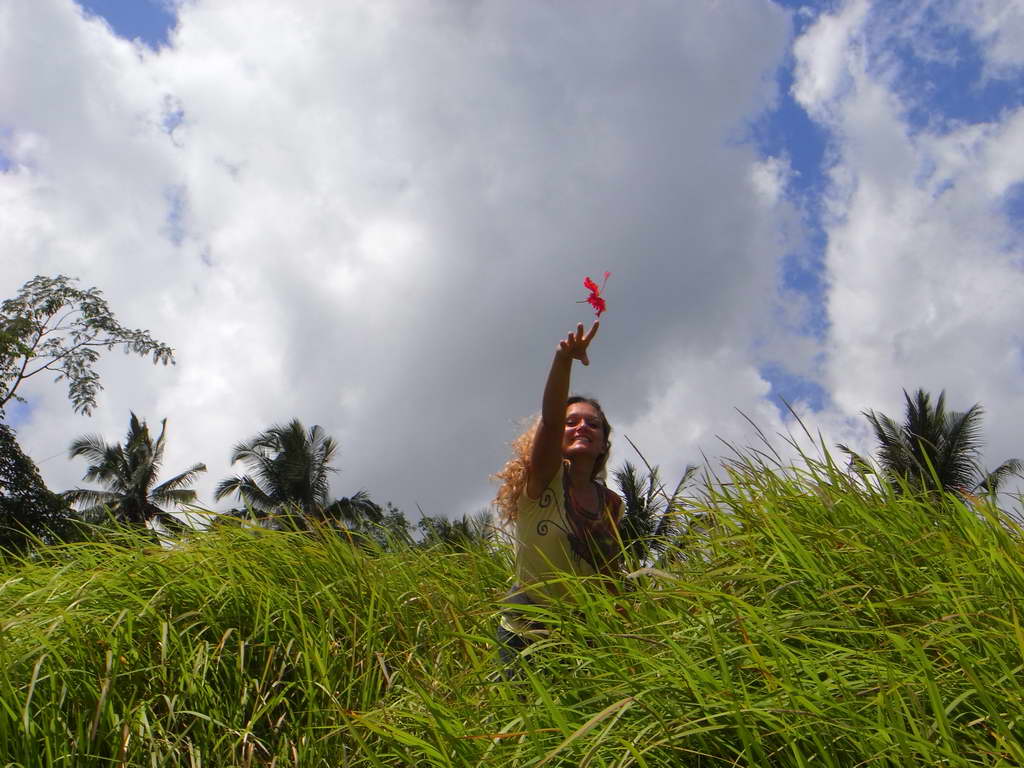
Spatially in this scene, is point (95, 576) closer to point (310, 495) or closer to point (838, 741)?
point (838, 741)

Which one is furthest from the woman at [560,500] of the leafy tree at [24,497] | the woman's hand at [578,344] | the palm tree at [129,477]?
the palm tree at [129,477]

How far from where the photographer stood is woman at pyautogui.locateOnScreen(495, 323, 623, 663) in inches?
112

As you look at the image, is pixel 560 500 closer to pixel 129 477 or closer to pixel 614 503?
pixel 614 503

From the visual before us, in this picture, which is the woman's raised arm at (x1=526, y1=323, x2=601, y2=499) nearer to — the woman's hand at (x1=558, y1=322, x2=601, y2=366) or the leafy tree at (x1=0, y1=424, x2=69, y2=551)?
the woman's hand at (x1=558, y1=322, x2=601, y2=366)

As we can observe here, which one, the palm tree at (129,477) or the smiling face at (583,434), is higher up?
the palm tree at (129,477)

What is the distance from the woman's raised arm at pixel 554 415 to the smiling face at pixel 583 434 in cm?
15

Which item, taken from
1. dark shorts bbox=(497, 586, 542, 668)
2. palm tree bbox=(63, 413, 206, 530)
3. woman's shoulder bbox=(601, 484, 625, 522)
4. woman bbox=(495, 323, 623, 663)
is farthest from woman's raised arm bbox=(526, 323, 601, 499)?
palm tree bbox=(63, 413, 206, 530)

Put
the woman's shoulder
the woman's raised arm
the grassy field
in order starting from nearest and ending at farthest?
the grassy field → the woman's raised arm → the woman's shoulder

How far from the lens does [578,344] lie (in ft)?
10.0

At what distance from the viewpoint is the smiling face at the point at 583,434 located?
3229mm

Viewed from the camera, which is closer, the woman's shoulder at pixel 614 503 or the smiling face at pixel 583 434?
the woman's shoulder at pixel 614 503

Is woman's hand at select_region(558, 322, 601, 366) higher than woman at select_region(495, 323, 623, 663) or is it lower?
higher

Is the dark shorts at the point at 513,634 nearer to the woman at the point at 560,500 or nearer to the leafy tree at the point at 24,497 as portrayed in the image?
the woman at the point at 560,500

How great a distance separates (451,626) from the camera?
2797 millimetres
